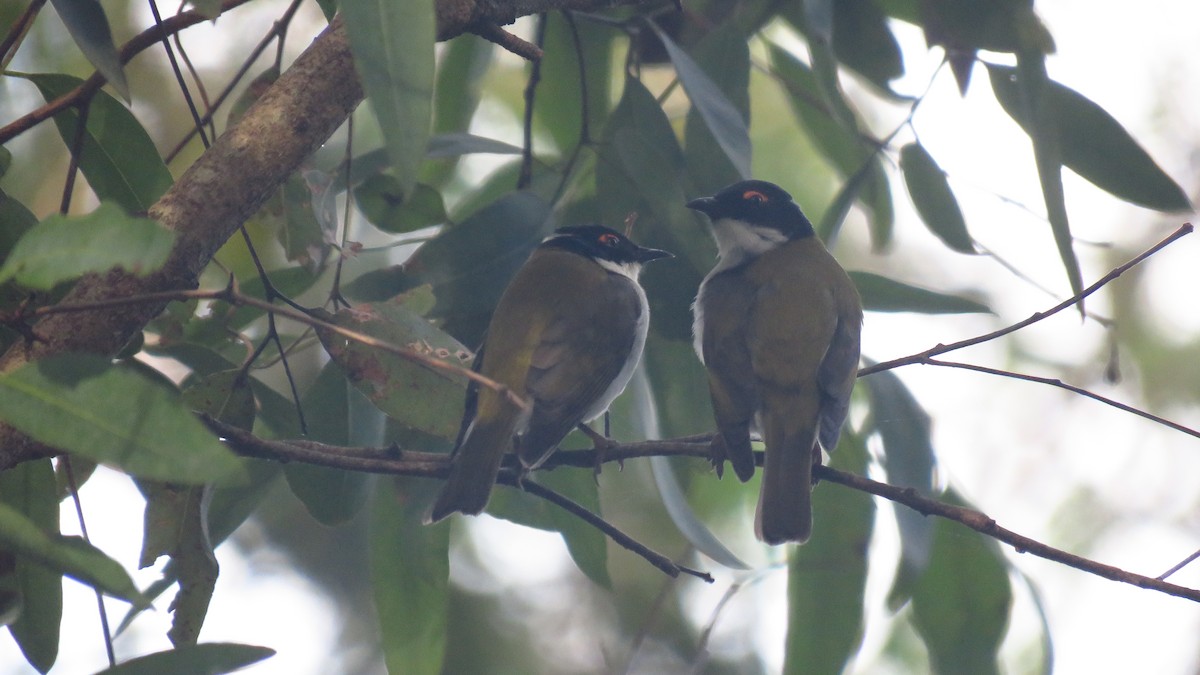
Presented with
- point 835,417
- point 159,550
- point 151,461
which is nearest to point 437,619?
point 159,550

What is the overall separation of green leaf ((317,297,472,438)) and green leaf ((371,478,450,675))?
0.63 m

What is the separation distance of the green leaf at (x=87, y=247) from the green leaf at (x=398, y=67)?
0.40 metres

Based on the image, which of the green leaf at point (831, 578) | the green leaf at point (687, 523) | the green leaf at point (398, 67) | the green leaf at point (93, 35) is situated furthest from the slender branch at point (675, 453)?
the green leaf at point (831, 578)

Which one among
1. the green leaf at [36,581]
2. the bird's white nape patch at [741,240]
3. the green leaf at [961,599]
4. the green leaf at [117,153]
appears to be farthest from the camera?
the bird's white nape patch at [741,240]

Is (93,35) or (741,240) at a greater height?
(741,240)

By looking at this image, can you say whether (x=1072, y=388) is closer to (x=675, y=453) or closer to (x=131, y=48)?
(x=675, y=453)

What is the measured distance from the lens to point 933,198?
12.2 feet

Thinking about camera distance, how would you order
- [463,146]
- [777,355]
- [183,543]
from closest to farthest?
[183,543] → [463,146] → [777,355]

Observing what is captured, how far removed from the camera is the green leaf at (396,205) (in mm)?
3391

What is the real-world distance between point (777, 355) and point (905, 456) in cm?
51

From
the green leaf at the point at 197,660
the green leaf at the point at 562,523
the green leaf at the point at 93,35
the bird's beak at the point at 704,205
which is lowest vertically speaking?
the green leaf at the point at 197,660

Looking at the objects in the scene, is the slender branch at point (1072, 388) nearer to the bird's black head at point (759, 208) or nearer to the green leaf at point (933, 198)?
the green leaf at point (933, 198)

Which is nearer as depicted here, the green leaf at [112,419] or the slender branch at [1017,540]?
the green leaf at [112,419]

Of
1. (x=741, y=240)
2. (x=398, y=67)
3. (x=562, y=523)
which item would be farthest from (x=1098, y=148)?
(x=398, y=67)
